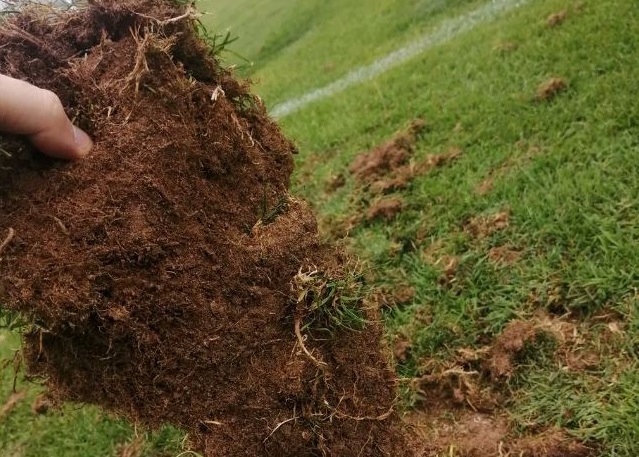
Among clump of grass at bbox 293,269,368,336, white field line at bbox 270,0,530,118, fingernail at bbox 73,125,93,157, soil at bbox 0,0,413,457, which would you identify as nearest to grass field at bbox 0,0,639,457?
soil at bbox 0,0,413,457

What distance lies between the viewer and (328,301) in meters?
2.13

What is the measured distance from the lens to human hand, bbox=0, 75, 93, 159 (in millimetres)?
1697

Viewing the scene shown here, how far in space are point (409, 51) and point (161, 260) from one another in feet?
23.9

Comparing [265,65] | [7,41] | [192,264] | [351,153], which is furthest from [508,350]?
[265,65]

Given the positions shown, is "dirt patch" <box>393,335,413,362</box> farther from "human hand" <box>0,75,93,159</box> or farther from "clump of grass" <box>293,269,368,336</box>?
"human hand" <box>0,75,93,159</box>

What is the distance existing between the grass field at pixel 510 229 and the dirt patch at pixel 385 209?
1.6 inches

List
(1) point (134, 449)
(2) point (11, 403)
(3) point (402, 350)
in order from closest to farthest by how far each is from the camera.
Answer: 1. (3) point (402, 350)
2. (1) point (134, 449)
3. (2) point (11, 403)

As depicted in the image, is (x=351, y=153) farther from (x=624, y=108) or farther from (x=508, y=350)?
(x=508, y=350)

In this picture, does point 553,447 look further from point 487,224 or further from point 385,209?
point 385,209

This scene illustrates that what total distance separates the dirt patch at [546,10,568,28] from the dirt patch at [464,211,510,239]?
2.84m

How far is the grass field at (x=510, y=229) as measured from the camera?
290cm

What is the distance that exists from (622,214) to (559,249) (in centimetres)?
36

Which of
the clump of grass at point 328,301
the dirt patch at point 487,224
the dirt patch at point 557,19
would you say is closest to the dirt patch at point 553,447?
the clump of grass at point 328,301

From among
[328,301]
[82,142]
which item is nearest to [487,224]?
[328,301]
